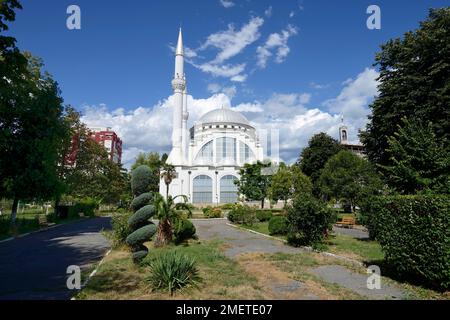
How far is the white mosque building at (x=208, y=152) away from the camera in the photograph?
6328 cm

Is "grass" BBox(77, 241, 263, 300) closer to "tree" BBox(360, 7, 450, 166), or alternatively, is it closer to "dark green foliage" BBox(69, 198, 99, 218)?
"tree" BBox(360, 7, 450, 166)

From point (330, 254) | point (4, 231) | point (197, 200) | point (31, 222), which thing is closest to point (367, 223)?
point (330, 254)

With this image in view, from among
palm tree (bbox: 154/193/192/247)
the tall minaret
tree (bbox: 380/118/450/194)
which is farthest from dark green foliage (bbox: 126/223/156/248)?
the tall minaret

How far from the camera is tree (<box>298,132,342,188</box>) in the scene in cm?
4246

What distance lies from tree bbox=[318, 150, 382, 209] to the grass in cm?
1162

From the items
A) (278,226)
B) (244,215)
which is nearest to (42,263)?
(278,226)

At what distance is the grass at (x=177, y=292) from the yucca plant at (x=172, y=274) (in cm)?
17

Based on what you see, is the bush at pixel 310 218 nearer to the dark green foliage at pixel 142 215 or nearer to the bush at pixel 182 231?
the bush at pixel 182 231

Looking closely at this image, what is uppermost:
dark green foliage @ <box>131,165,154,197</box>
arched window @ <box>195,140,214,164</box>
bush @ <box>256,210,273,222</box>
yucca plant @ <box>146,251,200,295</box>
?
arched window @ <box>195,140,214,164</box>

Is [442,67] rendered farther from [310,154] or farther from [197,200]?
[197,200]

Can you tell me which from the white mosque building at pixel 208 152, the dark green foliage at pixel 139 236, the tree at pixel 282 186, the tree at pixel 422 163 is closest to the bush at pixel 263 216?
the tree at pixel 282 186

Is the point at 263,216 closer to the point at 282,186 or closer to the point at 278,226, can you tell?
the point at 282,186

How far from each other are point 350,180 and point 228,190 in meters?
39.4
